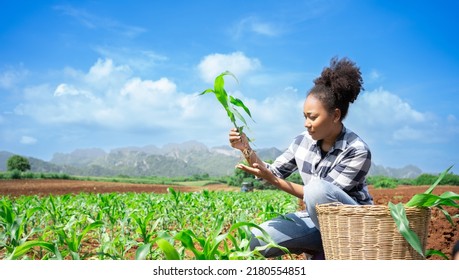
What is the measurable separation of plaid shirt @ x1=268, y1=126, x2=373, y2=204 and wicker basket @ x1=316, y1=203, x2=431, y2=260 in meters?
0.45

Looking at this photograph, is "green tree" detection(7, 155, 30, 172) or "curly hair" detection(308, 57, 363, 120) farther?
"green tree" detection(7, 155, 30, 172)

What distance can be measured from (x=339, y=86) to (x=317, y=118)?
0.91 feet

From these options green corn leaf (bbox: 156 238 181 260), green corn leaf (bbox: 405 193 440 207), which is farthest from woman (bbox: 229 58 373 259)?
green corn leaf (bbox: 156 238 181 260)

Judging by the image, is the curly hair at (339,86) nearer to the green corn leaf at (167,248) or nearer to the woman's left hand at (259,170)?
the woman's left hand at (259,170)

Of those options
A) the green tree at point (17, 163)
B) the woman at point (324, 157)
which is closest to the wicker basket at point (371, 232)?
the woman at point (324, 157)

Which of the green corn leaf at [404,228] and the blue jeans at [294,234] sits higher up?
the green corn leaf at [404,228]

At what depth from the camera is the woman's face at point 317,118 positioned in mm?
2795

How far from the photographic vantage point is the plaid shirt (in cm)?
283

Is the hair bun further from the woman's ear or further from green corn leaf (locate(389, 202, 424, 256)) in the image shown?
green corn leaf (locate(389, 202, 424, 256))

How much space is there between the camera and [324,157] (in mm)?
→ 3062

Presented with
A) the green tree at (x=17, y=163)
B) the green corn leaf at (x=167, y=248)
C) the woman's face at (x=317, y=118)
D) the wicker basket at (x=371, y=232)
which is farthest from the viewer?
the green tree at (x=17, y=163)

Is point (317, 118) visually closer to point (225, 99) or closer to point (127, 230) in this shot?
point (225, 99)
